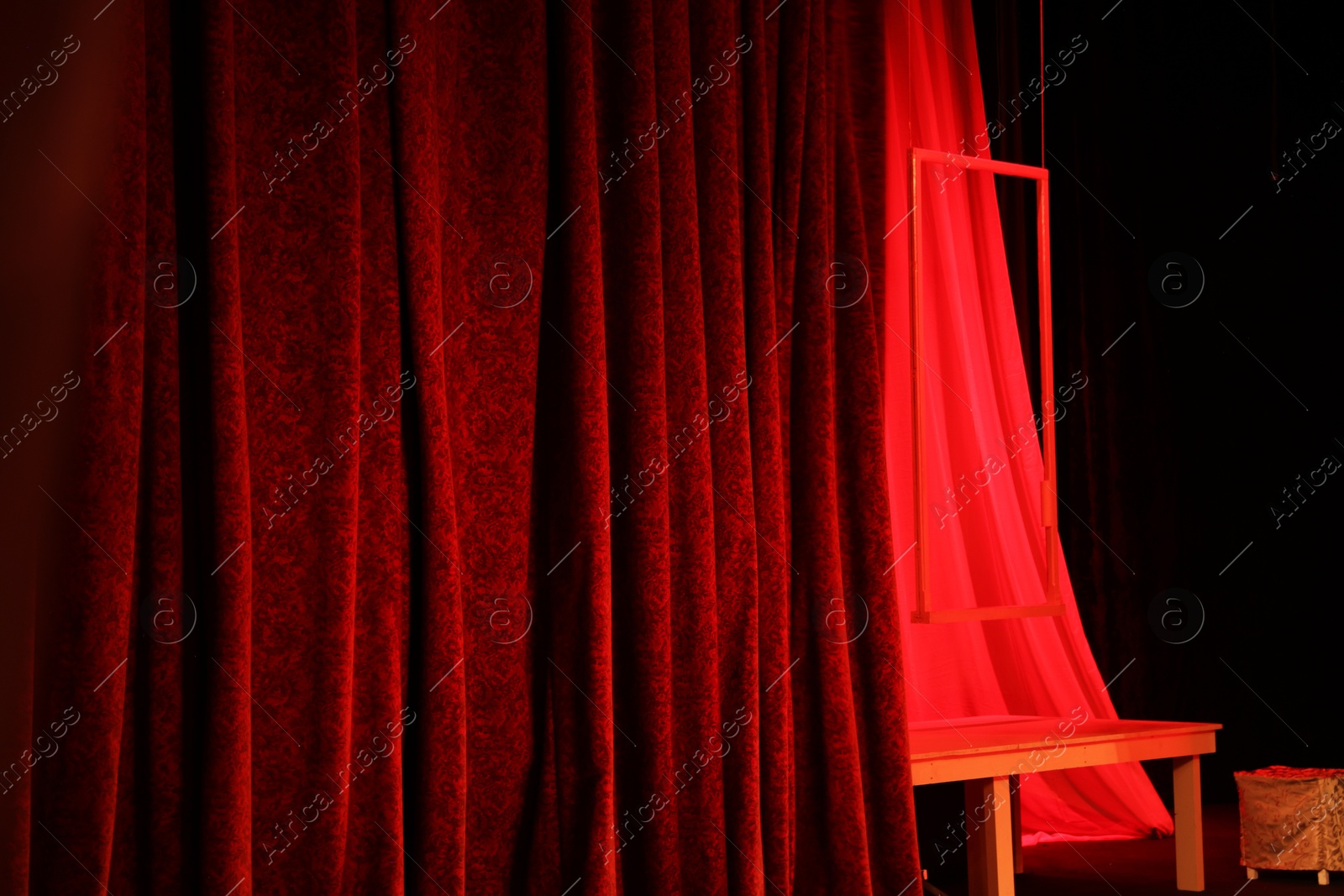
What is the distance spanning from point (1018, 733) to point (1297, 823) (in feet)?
2.70

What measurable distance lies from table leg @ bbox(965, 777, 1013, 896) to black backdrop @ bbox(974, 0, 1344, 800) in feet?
5.23

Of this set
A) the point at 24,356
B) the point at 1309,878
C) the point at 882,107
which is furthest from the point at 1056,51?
the point at 24,356

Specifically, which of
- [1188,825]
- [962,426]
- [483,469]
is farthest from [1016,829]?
[483,469]

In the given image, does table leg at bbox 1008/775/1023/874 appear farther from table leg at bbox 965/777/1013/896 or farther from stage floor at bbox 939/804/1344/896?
table leg at bbox 965/777/1013/896

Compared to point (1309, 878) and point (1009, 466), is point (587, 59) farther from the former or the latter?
point (1309, 878)

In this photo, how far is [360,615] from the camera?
2287 mm

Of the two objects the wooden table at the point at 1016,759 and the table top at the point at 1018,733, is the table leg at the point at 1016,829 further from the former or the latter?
the table top at the point at 1018,733

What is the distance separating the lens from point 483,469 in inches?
99.6

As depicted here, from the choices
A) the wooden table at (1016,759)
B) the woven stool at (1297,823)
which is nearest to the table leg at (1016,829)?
the wooden table at (1016,759)

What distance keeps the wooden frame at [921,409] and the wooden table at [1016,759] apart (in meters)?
0.29

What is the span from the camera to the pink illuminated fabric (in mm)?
3426

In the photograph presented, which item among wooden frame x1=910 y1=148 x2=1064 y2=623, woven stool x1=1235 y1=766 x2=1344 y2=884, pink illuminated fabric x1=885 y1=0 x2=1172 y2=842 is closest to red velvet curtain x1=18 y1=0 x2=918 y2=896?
wooden frame x1=910 y1=148 x2=1064 y2=623

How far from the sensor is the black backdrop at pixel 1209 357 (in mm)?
4410

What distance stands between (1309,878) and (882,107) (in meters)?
2.30
